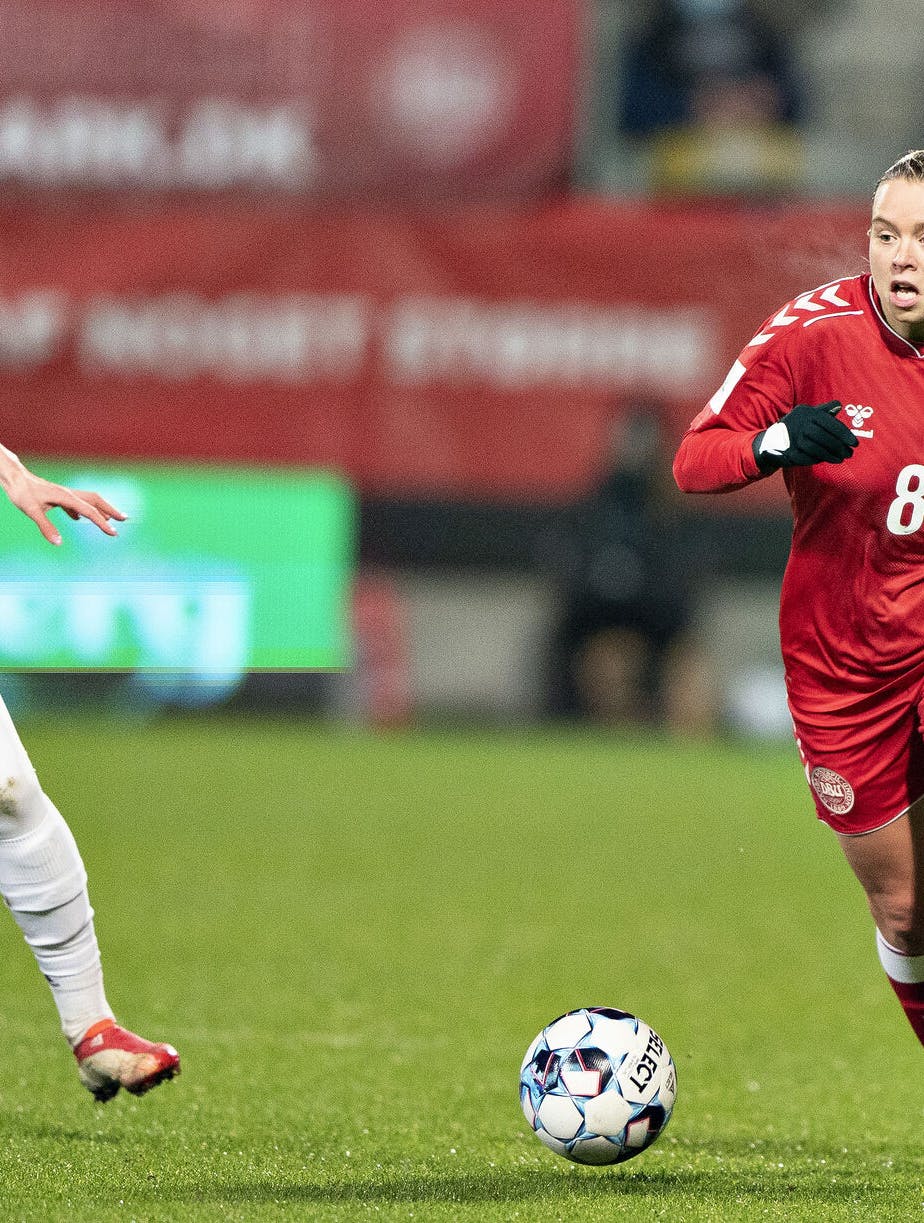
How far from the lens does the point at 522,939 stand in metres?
7.66

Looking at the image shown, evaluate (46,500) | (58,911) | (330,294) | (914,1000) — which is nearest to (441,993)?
(914,1000)

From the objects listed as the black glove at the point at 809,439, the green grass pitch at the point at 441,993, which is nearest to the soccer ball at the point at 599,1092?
the green grass pitch at the point at 441,993

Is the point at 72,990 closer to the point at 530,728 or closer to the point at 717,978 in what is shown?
the point at 717,978

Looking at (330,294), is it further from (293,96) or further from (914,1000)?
(914,1000)

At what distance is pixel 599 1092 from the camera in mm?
4047

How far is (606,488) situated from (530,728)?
1.99 meters

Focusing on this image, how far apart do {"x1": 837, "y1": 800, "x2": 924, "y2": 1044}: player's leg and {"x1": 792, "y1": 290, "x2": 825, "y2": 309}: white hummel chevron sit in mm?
1000

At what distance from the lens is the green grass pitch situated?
4043mm

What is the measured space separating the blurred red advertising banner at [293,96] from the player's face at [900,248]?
12.2m

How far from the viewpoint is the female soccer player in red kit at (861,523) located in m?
3.91

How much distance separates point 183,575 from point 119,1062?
1122 cm

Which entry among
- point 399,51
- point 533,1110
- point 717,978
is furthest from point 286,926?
point 399,51

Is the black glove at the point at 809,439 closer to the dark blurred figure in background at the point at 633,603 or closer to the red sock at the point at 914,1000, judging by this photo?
the red sock at the point at 914,1000

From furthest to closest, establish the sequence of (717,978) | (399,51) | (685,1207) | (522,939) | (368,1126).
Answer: (399,51)
(522,939)
(717,978)
(368,1126)
(685,1207)
